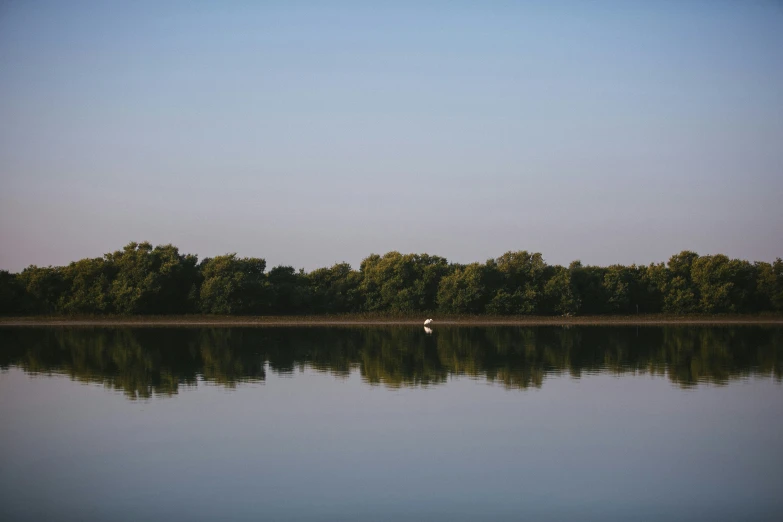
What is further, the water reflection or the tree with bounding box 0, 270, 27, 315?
the tree with bounding box 0, 270, 27, 315

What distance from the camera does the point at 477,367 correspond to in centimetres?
3092

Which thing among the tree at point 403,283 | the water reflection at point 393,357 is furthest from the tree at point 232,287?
the water reflection at point 393,357

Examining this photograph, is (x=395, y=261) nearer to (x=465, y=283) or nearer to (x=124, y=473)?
(x=465, y=283)

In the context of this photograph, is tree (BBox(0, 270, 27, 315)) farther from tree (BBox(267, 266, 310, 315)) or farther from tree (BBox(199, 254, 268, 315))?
tree (BBox(267, 266, 310, 315))

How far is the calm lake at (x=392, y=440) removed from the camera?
40.3 feet

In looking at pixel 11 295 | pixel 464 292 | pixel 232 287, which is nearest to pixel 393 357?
pixel 464 292

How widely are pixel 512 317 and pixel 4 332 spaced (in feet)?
148

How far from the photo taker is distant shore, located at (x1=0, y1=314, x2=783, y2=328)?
7156cm

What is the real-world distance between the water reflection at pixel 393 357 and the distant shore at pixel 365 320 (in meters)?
19.0

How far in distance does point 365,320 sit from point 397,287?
6455mm

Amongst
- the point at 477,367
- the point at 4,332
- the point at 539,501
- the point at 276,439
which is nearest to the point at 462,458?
the point at 539,501

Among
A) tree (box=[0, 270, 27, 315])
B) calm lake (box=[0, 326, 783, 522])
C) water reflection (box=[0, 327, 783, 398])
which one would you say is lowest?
calm lake (box=[0, 326, 783, 522])

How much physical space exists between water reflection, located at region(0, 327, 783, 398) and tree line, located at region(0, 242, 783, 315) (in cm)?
2482

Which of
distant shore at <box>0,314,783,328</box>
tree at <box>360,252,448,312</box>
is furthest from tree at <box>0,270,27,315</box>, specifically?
tree at <box>360,252,448,312</box>
